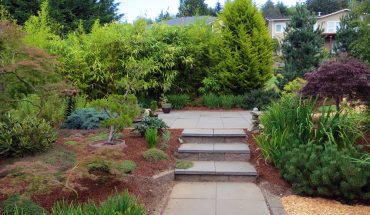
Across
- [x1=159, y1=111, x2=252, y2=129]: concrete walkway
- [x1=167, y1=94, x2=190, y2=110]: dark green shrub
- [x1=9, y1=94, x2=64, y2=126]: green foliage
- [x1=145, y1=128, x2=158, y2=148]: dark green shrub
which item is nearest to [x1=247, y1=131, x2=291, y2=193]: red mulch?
[x1=159, y1=111, x2=252, y2=129]: concrete walkway

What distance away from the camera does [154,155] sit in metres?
5.20

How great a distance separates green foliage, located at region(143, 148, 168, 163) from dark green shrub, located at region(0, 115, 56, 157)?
138 centimetres

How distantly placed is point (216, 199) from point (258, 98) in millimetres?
5443

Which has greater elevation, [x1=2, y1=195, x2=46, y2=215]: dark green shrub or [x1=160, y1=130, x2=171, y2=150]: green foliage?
[x1=160, y1=130, x2=171, y2=150]: green foliage

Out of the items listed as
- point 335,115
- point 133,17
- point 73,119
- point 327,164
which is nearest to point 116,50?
point 133,17

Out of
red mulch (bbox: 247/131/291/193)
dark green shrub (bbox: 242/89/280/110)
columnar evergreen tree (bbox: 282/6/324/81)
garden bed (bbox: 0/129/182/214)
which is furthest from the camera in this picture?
columnar evergreen tree (bbox: 282/6/324/81)

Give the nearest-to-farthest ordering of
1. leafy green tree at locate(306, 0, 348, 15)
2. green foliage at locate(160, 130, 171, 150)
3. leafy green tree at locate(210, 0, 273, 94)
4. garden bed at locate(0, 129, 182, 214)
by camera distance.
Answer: garden bed at locate(0, 129, 182, 214) < green foliage at locate(160, 130, 171, 150) < leafy green tree at locate(210, 0, 273, 94) < leafy green tree at locate(306, 0, 348, 15)

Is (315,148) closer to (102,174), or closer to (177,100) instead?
(102,174)

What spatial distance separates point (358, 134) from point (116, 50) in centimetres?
658

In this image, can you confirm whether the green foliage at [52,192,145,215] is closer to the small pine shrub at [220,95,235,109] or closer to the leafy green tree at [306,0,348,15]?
the small pine shrub at [220,95,235,109]

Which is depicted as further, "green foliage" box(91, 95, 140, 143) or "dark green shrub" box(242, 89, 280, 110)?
"dark green shrub" box(242, 89, 280, 110)

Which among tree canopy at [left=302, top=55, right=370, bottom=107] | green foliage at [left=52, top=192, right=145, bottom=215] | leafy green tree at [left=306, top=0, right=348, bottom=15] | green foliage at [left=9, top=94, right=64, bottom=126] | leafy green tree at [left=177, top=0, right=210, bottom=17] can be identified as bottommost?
green foliage at [left=52, top=192, right=145, bottom=215]

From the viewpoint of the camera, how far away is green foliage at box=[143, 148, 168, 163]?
5.16 metres

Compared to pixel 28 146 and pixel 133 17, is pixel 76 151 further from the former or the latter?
pixel 133 17
